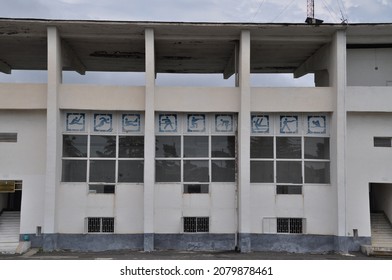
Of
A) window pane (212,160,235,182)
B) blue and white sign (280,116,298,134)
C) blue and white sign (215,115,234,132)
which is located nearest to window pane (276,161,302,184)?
blue and white sign (280,116,298,134)

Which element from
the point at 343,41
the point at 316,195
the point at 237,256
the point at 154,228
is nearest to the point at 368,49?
the point at 343,41

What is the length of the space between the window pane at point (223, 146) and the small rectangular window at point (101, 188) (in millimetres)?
4218

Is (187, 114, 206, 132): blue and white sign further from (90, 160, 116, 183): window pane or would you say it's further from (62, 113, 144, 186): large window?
(90, 160, 116, 183): window pane

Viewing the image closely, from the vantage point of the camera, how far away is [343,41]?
19.2 metres

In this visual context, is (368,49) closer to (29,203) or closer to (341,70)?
(341,70)

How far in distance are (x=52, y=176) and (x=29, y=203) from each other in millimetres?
1593

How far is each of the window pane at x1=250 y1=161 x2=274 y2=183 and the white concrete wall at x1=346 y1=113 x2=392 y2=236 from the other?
306 centimetres

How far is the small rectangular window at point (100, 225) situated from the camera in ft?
62.7

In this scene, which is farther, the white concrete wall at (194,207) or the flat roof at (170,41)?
the white concrete wall at (194,207)

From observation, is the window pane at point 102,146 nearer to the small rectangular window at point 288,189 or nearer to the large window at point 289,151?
the large window at point 289,151

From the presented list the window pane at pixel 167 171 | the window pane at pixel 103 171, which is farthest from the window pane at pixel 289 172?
the window pane at pixel 103 171

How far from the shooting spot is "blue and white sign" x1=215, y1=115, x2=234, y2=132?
19.6m

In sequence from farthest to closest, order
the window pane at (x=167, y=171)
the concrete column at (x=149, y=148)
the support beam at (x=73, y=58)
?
the support beam at (x=73, y=58)
the window pane at (x=167, y=171)
the concrete column at (x=149, y=148)

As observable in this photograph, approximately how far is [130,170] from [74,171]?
7.22ft
